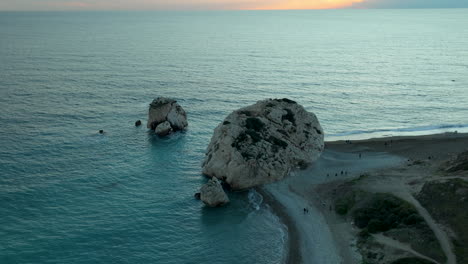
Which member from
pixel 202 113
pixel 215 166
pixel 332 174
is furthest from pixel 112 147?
pixel 332 174

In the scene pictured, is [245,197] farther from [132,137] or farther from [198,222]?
[132,137]

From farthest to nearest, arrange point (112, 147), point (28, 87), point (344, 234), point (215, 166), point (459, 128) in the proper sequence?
1. point (28, 87)
2. point (459, 128)
3. point (112, 147)
4. point (215, 166)
5. point (344, 234)

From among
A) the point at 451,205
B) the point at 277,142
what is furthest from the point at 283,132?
the point at 451,205

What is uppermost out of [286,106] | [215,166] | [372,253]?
[286,106]

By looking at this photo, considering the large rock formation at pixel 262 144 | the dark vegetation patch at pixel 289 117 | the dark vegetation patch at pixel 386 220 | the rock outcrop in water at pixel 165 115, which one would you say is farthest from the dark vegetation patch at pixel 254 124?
the rock outcrop in water at pixel 165 115

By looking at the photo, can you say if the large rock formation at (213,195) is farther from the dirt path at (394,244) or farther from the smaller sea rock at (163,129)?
the smaller sea rock at (163,129)
